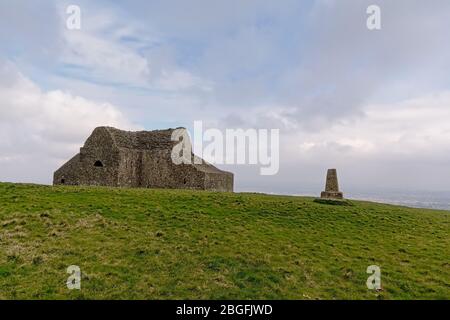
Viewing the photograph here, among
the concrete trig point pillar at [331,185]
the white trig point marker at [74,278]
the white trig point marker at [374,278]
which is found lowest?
the white trig point marker at [374,278]

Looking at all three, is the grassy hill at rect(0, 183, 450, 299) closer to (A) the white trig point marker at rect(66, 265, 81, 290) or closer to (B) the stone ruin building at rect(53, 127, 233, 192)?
(A) the white trig point marker at rect(66, 265, 81, 290)

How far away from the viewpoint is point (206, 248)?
1541 centimetres

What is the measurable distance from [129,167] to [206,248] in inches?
976

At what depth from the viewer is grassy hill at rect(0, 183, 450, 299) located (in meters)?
12.0

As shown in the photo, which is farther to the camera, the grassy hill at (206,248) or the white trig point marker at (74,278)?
the grassy hill at (206,248)

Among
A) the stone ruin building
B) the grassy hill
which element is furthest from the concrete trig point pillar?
the stone ruin building

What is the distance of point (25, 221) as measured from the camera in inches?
703

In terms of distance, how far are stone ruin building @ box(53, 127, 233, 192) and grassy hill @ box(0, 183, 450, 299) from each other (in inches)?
471

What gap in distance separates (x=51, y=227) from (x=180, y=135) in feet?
84.6

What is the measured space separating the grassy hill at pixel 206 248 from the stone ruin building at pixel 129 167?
39.3ft

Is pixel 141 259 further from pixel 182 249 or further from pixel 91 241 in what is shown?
pixel 91 241

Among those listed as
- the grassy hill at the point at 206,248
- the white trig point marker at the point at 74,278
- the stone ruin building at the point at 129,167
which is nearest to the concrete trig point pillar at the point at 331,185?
the grassy hill at the point at 206,248

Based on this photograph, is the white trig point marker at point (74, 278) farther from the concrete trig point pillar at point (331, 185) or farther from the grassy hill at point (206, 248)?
the concrete trig point pillar at point (331, 185)

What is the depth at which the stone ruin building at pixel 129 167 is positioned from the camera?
1448 inches
